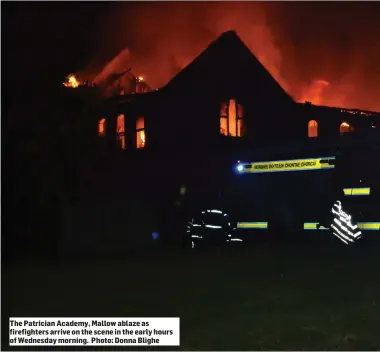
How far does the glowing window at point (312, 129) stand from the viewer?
990 inches

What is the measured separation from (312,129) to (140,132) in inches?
302

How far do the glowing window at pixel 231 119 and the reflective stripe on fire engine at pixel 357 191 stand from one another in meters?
7.28

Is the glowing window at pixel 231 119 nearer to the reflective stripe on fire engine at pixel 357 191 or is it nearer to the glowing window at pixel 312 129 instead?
the glowing window at pixel 312 129

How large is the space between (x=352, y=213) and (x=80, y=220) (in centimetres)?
725

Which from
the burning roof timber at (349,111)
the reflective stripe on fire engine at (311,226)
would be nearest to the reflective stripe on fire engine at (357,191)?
the reflective stripe on fire engine at (311,226)

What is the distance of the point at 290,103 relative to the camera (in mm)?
24562

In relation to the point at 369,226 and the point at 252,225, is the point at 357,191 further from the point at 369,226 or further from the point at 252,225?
→ the point at 252,225

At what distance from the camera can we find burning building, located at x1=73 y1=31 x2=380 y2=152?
22141 mm

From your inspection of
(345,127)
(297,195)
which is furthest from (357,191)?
(345,127)

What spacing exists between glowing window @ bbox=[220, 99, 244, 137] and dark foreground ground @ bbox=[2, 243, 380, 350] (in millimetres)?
8645

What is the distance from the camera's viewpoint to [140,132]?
882 inches

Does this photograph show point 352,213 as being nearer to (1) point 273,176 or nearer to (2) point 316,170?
(2) point 316,170
